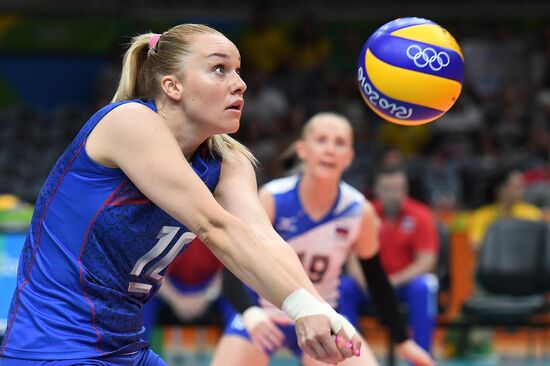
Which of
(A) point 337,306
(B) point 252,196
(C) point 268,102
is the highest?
(B) point 252,196

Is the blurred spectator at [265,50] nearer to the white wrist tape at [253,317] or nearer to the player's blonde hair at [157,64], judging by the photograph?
the white wrist tape at [253,317]

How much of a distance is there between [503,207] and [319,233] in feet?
14.3

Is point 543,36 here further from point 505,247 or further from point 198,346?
point 198,346

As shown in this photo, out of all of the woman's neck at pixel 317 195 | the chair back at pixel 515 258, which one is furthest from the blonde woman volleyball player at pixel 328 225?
the chair back at pixel 515 258

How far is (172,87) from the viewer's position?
10.00ft

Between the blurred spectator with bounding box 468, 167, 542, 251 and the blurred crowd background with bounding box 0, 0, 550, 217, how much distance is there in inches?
30.9

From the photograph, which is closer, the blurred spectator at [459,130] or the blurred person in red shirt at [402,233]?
the blurred person in red shirt at [402,233]

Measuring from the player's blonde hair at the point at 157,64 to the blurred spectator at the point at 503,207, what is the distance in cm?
588

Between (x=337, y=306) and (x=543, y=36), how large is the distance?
30.5ft

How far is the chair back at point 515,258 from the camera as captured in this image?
8.14 m

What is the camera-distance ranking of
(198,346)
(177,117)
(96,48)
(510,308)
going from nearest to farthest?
1. (177,117)
2. (510,308)
3. (198,346)
4. (96,48)

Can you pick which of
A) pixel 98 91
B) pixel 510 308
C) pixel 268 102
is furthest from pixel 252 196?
pixel 98 91

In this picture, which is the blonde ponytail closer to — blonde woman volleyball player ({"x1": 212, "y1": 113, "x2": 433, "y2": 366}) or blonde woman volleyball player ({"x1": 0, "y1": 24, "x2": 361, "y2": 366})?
blonde woman volleyball player ({"x1": 0, "y1": 24, "x2": 361, "y2": 366})

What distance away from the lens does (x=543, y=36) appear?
13.4 metres
